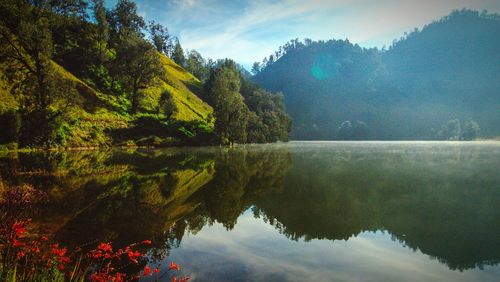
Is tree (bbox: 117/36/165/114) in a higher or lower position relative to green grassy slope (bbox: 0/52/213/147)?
higher

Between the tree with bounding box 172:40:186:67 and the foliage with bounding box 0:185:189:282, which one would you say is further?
the tree with bounding box 172:40:186:67

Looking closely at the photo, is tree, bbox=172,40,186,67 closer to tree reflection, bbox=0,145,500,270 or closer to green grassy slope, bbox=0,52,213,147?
green grassy slope, bbox=0,52,213,147

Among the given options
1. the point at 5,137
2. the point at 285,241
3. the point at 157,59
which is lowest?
the point at 285,241

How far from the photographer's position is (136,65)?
74.5 meters

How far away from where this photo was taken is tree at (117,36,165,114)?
244 ft

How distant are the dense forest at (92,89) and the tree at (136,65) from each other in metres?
0.22

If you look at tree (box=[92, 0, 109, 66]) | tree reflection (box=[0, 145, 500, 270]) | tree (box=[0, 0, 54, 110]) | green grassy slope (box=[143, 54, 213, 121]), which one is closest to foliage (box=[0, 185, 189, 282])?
tree reflection (box=[0, 145, 500, 270])

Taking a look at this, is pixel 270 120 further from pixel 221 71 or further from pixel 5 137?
pixel 5 137

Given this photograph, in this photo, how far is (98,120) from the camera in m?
64.4

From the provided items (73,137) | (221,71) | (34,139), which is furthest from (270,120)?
(34,139)

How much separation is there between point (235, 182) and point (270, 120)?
322 ft

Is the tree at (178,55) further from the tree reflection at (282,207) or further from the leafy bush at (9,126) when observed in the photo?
the tree reflection at (282,207)

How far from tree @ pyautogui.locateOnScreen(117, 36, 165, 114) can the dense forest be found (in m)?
0.22

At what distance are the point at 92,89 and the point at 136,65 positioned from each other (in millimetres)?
10855
